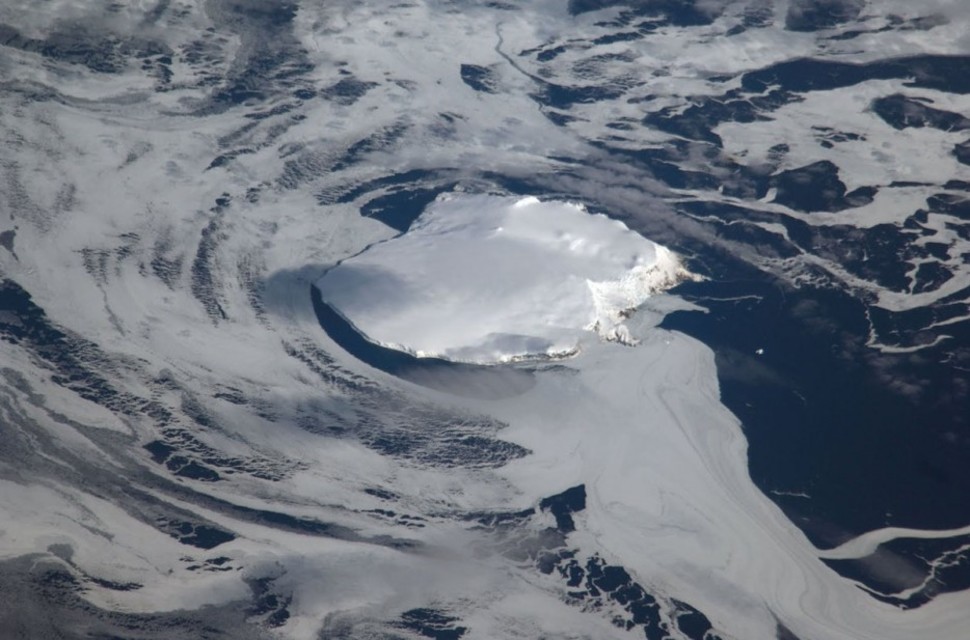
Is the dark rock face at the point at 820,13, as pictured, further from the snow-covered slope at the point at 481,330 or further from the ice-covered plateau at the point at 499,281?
the ice-covered plateau at the point at 499,281

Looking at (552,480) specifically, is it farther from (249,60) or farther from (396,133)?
(249,60)

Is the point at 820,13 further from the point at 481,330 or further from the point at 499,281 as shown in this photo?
the point at 481,330

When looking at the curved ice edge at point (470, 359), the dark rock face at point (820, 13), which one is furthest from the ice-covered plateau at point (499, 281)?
the dark rock face at point (820, 13)

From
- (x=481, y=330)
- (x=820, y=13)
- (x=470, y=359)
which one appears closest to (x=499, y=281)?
(x=481, y=330)

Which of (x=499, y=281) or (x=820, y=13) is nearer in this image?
(x=499, y=281)

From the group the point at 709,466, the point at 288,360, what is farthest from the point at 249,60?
the point at 709,466

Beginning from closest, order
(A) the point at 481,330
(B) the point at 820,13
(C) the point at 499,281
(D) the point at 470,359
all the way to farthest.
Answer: (D) the point at 470,359 → (A) the point at 481,330 → (C) the point at 499,281 → (B) the point at 820,13

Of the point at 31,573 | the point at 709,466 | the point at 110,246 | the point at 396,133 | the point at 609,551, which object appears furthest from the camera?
the point at 396,133

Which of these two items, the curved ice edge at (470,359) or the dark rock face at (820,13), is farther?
the dark rock face at (820,13)
